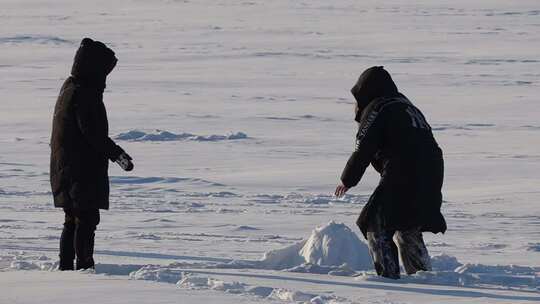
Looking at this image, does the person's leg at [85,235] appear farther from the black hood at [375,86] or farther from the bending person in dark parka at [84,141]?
the black hood at [375,86]

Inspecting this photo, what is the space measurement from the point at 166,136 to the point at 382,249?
29.9 feet

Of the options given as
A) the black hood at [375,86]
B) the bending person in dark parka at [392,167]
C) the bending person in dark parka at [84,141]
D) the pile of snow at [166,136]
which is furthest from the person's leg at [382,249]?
the pile of snow at [166,136]

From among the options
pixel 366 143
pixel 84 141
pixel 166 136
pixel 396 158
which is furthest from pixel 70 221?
pixel 166 136

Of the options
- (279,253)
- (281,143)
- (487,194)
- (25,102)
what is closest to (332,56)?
(25,102)

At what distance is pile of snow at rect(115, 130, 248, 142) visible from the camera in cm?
1455

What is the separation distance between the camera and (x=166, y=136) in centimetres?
1468

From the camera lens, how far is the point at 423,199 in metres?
5.71

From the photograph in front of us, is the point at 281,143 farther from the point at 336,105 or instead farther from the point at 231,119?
the point at 336,105

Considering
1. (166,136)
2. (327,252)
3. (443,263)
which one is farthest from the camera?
(166,136)

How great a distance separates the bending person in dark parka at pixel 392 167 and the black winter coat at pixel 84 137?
1.10 meters

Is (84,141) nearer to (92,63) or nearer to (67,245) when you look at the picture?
(92,63)

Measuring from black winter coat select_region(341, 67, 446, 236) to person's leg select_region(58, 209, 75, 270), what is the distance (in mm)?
1337

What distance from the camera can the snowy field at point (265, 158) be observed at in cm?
556

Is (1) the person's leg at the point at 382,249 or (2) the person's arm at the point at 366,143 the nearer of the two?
(2) the person's arm at the point at 366,143
